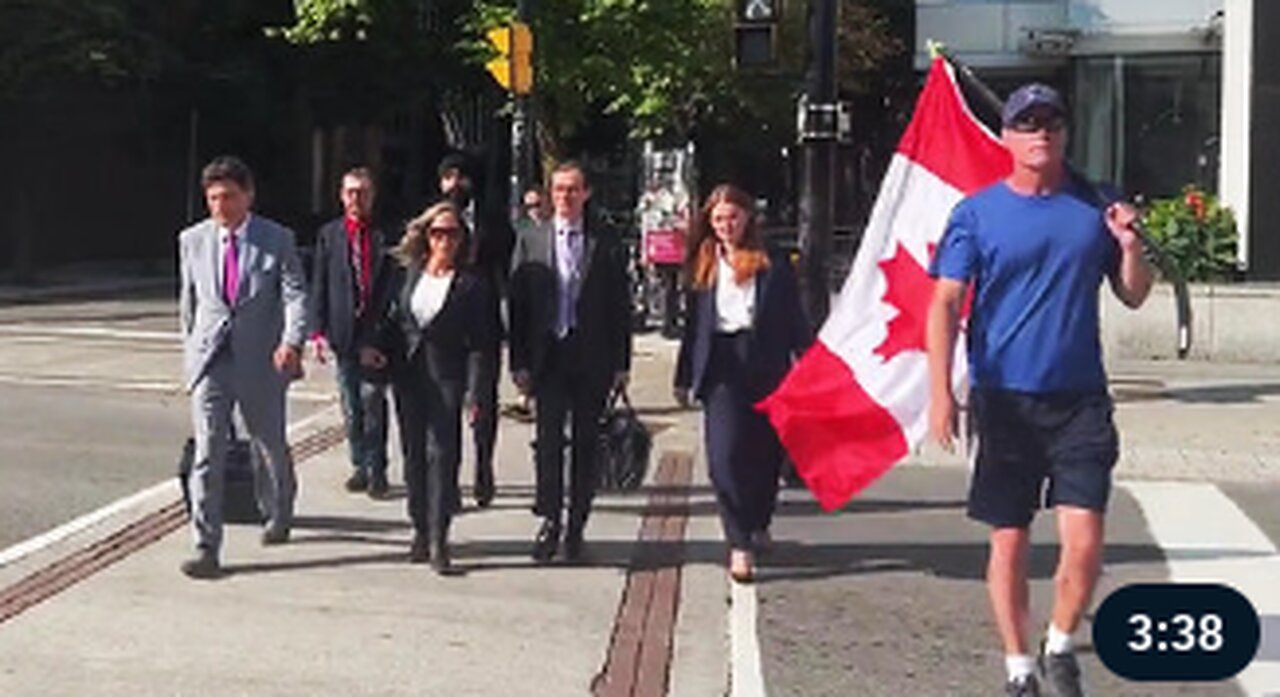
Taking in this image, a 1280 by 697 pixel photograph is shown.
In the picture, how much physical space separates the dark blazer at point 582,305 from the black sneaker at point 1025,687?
2865 mm

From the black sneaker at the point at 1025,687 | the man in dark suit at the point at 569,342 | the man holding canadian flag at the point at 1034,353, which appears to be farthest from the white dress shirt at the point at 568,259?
the black sneaker at the point at 1025,687

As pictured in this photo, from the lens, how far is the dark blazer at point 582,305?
7.67 m

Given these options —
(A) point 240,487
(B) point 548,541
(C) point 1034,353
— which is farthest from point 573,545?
(C) point 1034,353

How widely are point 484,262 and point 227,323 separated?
174 cm

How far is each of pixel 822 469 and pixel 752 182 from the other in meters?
41.6

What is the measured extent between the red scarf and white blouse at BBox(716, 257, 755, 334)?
2176 mm

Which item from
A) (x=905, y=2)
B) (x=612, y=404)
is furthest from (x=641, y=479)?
(x=905, y=2)

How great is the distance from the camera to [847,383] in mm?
7148

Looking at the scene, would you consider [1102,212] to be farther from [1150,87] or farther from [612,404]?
[1150,87]

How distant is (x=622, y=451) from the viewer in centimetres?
875

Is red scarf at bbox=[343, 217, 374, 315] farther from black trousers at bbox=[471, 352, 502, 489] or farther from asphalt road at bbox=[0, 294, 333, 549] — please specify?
asphalt road at bbox=[0, 294, 333, 549]

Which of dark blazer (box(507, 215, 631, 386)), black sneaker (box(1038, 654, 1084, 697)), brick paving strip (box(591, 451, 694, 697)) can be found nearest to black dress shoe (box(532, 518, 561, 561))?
brick paving strip (box(591, 451, 694, 697))

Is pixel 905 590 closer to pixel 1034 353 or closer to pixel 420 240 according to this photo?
pixel 1034 353

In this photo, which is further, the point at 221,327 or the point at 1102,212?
the point at 221,327
